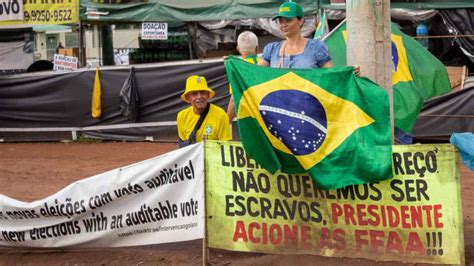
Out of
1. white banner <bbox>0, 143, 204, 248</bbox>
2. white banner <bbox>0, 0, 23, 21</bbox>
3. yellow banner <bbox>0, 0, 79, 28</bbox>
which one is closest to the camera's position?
white banner <bbox>0, 143, 204, 248</bbox>

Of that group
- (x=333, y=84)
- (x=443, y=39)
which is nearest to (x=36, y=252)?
(x=333, y=84)

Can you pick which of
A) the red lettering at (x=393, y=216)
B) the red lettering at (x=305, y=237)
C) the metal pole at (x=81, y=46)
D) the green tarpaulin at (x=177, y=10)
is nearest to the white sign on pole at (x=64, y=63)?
the metal pole at (x=81, y=46)

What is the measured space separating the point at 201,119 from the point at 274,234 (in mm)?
1490

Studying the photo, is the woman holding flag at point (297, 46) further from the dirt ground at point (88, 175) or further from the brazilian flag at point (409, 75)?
the dirt ground at point (88, 175)

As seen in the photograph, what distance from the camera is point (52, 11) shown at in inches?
706

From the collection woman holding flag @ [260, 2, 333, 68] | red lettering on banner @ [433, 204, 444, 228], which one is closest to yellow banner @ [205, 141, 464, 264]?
red lettering on banner @ [433, 204, 444, 228]

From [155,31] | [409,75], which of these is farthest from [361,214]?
[155,31]

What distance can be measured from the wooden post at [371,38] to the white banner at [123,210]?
154 centimetres

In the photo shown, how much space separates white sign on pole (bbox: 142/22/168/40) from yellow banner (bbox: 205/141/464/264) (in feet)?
40.0

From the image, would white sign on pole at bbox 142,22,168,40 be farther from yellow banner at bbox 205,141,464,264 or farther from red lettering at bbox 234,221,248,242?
red lettering at bbox 234,221,248,242

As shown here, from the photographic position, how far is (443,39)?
58.0 feet

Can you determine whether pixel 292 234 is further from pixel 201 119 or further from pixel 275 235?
pixel 201 119

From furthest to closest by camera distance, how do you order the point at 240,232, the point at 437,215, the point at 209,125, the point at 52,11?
the point at 52,11, the point at 209,125, the point at 240,232, the point at 437,215

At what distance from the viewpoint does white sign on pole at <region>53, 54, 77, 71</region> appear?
17656 millimetres
